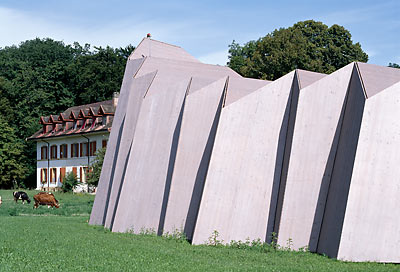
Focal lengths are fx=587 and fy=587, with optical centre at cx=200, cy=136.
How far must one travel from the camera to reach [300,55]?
1797 inches

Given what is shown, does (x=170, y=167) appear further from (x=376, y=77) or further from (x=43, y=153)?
(x=43, y=153)

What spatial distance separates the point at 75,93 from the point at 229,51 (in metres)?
18.8

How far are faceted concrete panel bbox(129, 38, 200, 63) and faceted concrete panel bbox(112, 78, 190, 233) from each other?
3842mm

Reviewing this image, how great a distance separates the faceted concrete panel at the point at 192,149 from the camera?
14.9 m

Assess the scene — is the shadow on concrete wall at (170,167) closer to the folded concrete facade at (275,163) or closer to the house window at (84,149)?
the folded concrete facade at (275,163)

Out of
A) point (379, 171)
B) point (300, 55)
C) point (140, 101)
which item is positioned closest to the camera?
point (379, 171)

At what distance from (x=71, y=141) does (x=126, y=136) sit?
1559 inches

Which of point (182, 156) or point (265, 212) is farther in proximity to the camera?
point (182, 156)

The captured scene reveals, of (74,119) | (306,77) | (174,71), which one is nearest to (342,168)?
(306,77)

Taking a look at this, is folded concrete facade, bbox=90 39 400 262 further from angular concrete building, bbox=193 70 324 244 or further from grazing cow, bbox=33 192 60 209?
grazing cow, bbox=33 192 60 209

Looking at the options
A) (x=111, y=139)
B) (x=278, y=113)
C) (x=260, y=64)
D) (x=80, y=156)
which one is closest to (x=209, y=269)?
(x=278, y=113)

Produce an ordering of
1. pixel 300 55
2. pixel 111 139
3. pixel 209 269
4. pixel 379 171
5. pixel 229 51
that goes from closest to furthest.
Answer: pixel 209 269
pixel 379 171
pixel 111 139
pixel 300 55
pixel 229 51

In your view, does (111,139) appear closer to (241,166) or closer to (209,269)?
(241,166)

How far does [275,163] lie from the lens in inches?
537
